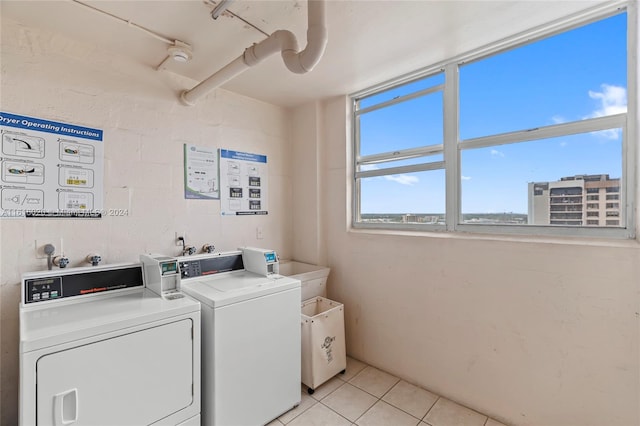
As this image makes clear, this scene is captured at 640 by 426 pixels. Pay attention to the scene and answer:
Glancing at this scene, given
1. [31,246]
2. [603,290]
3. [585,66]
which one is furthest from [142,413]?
[585,66]

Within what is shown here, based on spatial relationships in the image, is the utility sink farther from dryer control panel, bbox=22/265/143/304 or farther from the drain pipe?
the drain pipe

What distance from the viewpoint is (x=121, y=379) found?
136 centimetres

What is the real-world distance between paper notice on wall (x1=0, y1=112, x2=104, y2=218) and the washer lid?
843 millimetres

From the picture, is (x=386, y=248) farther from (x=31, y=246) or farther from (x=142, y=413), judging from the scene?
(x=31, y=246)

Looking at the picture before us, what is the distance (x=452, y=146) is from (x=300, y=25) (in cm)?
139

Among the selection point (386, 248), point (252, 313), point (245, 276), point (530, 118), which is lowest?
point (252, 313)

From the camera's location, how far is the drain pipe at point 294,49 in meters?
1.39

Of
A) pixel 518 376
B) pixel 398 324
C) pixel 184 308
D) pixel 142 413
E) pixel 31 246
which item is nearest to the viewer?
pixel 142 413

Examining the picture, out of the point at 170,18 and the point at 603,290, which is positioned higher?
the point at 170,18

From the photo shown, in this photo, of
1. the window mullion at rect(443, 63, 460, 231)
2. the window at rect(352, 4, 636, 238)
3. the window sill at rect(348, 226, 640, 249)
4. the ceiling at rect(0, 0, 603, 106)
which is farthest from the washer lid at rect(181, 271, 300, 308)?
the ceiling at rect(0, 0, 603, 106)

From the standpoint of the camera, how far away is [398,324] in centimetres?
244

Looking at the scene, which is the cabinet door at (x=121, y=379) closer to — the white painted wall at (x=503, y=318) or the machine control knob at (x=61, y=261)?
the machine control knob at (x=61, y=261)

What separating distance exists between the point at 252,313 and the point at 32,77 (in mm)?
1947

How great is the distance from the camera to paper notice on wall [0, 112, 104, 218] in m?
1.66
